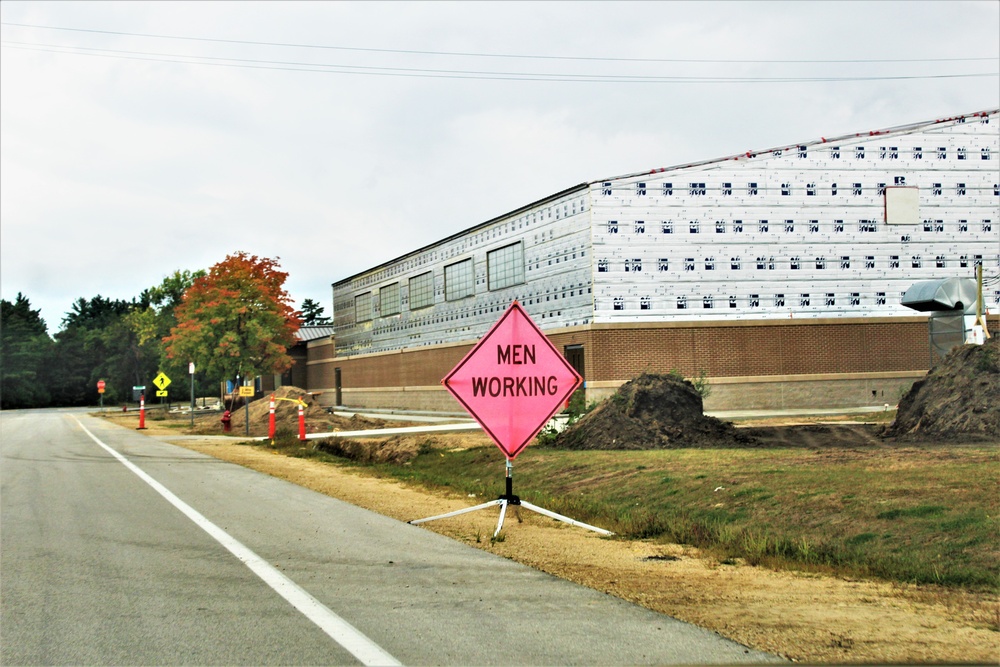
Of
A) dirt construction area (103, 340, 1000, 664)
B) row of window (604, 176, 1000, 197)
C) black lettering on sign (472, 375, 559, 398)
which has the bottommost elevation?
dirt construction area (103, 340, 1000, 664)

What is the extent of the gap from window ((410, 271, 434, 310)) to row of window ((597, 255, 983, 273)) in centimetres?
1777

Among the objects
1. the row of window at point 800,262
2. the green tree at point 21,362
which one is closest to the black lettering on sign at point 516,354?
the row of window at point 800,262

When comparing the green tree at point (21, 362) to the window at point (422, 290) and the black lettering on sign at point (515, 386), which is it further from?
the black lettering on sign at point (515, 386)

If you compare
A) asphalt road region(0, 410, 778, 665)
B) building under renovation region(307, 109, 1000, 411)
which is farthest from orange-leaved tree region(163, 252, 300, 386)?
asphalt road region(0, 410, 778, 665)

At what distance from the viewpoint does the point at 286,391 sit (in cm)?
4281

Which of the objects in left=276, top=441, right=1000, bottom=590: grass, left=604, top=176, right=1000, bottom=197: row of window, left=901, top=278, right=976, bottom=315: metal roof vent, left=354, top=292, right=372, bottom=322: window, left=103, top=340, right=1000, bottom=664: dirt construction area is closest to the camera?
left=103, top=340, right=1000, bottom=664: dirt construction area

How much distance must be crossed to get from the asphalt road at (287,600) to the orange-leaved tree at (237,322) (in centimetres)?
4434

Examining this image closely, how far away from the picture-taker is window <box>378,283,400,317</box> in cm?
5828

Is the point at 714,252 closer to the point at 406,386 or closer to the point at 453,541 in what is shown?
the point at 406,386

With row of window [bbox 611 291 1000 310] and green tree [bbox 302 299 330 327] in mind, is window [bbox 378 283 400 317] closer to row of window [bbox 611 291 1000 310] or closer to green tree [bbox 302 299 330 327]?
row of window [bbox 611 291 1000 310]

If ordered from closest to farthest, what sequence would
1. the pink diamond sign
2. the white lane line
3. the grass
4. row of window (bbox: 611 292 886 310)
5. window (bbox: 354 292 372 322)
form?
the white lane line → the grass → the pink diamond sign → row of window (bbox: 611 292 886 310) → window (bbox: 354 292 372 322)

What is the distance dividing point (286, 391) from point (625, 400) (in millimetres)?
24419

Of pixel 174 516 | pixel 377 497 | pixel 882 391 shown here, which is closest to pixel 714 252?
pixel 882 391

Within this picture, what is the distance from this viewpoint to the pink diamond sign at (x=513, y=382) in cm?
1115
